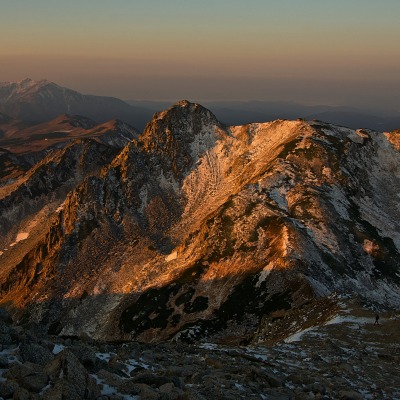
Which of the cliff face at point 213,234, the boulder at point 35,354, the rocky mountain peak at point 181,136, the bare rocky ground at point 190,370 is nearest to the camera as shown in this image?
the bare rocky ground at point 190,370

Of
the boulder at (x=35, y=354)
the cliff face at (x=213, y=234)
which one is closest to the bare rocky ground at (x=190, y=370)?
the boulder at (x=35, y=354)

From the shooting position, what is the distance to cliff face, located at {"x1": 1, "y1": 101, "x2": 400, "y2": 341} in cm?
9831

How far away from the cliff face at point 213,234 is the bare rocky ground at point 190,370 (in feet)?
157

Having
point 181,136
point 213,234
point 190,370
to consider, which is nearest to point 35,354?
point 190,370

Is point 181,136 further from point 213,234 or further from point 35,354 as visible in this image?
point 35,354

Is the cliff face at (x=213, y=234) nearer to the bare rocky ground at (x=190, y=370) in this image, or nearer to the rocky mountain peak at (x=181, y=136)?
the rocky mountain peak at (x=181, y=136)

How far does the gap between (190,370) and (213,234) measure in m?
99.3

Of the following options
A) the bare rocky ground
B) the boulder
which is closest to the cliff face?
the bare rocky ground

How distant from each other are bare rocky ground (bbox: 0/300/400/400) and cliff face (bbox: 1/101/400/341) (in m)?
47.8

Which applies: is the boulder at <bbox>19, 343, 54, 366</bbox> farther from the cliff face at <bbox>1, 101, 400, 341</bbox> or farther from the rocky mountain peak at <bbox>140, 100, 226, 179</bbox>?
the rocky mountain peak at <bbox>140, 100, 226, 179</bbox>

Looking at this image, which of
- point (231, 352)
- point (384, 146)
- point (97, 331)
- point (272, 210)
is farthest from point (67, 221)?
point (231, 352)

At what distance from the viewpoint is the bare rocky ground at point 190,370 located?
59.8 ft

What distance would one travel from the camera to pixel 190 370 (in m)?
25.2

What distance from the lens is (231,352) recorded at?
37.0 m
